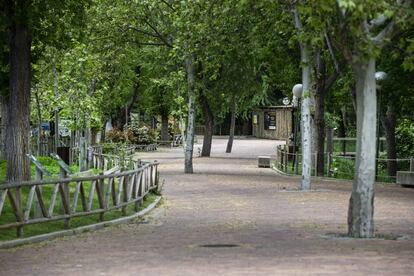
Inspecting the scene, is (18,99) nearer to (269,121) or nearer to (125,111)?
(125,111)

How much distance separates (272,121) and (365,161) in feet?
245

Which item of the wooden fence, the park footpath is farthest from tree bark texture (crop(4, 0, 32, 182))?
the park footpath

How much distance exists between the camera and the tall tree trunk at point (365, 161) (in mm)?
12633

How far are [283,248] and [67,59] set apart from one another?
21184 millimetres

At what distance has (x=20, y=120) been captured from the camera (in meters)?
18.6

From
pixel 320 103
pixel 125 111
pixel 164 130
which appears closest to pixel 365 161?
pixel 320 103

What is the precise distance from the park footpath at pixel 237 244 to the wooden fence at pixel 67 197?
546mm

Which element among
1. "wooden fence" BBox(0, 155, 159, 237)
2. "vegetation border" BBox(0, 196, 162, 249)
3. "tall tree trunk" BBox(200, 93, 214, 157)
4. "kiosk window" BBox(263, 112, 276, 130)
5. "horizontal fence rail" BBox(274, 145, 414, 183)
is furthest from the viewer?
"kiosk window" BBox(263, 112, 276, 130)

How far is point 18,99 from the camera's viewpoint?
18516 mm

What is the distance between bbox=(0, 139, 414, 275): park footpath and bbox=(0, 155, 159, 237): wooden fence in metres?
0.55

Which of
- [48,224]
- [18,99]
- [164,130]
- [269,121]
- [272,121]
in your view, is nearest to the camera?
[48,224]

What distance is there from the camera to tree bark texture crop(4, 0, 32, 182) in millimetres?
18500

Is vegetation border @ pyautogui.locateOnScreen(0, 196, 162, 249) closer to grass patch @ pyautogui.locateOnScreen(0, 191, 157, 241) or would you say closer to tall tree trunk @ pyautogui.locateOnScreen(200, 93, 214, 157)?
grass patch @ pyautogui.locateOnScreen(0, 191, 157, 241)

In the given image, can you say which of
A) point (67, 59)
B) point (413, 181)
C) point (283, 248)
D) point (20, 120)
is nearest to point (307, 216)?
point (283, 248)
